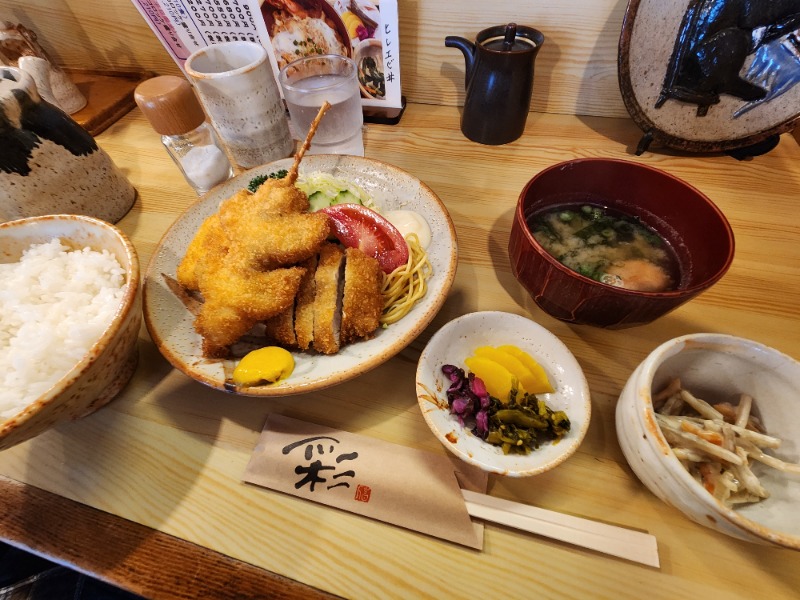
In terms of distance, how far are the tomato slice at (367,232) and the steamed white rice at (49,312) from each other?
798mm

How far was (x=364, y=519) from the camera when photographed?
1.12 metres

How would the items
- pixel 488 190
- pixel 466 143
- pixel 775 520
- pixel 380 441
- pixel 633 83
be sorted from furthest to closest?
pixel 466 143 → pixel 488 190 → pixel 633 83 → pixel 380 441 → pixel 775 520

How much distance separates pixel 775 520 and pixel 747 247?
3.95 feet

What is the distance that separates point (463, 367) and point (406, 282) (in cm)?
42

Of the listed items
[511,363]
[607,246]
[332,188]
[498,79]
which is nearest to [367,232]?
[332,188]

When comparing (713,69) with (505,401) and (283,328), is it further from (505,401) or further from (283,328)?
(283,328)

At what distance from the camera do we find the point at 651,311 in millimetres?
1157

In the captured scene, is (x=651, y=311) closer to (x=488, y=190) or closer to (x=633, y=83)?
(x=488, y=190)

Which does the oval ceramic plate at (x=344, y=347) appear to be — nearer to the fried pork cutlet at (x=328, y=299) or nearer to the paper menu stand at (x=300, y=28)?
the fried pork cutlet at (x=328, y=299)

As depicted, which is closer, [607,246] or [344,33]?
[607,246]

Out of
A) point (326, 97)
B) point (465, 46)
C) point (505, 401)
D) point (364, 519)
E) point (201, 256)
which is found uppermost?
point (465, 46)

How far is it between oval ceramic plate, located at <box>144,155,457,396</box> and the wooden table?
0.52 ft

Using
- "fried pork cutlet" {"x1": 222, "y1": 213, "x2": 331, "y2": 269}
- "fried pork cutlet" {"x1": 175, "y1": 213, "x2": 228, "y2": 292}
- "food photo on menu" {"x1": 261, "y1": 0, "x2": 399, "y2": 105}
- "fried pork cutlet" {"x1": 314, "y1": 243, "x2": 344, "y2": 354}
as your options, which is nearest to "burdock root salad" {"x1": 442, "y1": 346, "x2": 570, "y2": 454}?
"fried pork cutlet" {"x1": 314, "y1": 243, "x2": 344, "y2": 354}

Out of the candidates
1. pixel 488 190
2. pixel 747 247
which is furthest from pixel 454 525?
pixel 747 247
